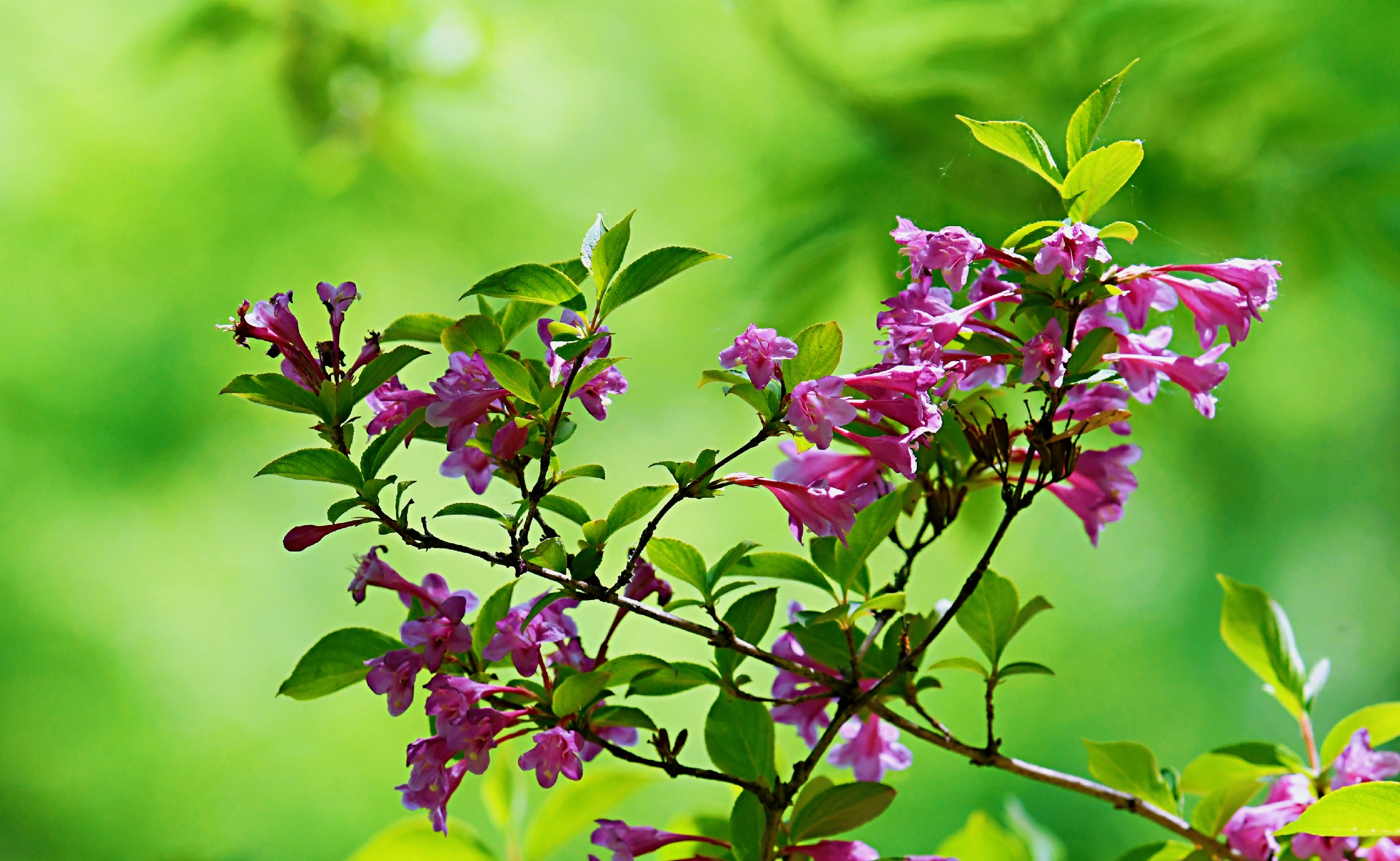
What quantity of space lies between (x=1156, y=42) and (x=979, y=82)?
177 millimetres

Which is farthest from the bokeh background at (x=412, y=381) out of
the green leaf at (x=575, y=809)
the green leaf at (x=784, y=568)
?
the green leaf at (x=784, y=568)

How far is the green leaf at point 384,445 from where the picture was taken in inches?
13.0

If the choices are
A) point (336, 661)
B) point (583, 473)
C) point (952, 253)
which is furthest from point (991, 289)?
point (336, 661)

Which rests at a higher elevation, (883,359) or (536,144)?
(536,144)

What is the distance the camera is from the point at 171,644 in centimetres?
172

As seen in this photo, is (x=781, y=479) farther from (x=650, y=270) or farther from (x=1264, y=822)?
(x=1264, y=822)

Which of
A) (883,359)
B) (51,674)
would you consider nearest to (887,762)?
(883,359)

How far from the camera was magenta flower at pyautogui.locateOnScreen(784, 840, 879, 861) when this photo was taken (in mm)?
379

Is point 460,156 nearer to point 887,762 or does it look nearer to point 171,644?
point 171,644

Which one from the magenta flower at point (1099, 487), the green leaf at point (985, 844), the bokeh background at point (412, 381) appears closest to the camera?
the magenta flower at point (1099, 487)

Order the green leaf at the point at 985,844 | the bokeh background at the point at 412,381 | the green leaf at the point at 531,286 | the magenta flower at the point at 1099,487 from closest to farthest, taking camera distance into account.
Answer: the green leaf at the point at 531,286
the magenta flower at the point at 1099,487
the green leaf at the point at 985,844
the bokeh background at the point at 412,381

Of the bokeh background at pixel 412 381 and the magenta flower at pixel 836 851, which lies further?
the bokeh background at pixel 412 381

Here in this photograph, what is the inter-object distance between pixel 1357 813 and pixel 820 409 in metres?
0.19

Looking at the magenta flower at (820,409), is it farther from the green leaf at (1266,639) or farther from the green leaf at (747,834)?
the green leaf at (1266,639)
